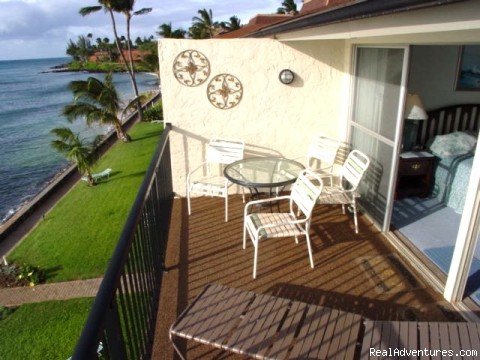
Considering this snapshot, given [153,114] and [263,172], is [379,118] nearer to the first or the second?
[263,172]

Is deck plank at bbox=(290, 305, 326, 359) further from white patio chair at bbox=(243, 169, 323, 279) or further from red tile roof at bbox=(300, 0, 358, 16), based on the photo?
red tile roof at bbox=(300, 0, 358, 16)

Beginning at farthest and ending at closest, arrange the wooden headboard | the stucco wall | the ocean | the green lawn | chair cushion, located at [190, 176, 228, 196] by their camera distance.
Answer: the ocean < the green lawn < the wooden headboard < the stucco wall < chair cushion, located at [190, 176, 228, 196]

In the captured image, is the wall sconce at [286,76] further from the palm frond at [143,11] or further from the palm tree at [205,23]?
the palm tree at [205,23]

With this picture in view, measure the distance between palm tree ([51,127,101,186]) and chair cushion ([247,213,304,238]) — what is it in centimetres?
880

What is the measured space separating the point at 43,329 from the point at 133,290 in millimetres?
3429

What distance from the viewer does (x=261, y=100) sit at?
5406mm

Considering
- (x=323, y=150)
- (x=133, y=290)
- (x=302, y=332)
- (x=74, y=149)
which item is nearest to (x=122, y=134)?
(x=74, y=149)

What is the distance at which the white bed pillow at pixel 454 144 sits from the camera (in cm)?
518

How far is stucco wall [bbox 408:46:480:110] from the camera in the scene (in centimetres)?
560

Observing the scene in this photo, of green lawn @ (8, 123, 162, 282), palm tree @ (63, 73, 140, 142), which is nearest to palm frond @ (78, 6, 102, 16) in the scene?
palm tree @ (63, 73, 140, 142)

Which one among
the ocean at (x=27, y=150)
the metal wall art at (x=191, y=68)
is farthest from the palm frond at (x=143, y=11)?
the metal wall art at (x=191, y=68)

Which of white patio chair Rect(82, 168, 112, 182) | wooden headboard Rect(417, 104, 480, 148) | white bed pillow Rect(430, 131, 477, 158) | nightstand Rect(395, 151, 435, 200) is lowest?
white patio chair Rect(82, 168, 112, 182)

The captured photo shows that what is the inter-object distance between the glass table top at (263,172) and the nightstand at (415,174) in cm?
159

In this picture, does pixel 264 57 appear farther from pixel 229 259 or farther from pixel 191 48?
pixel 229 259
